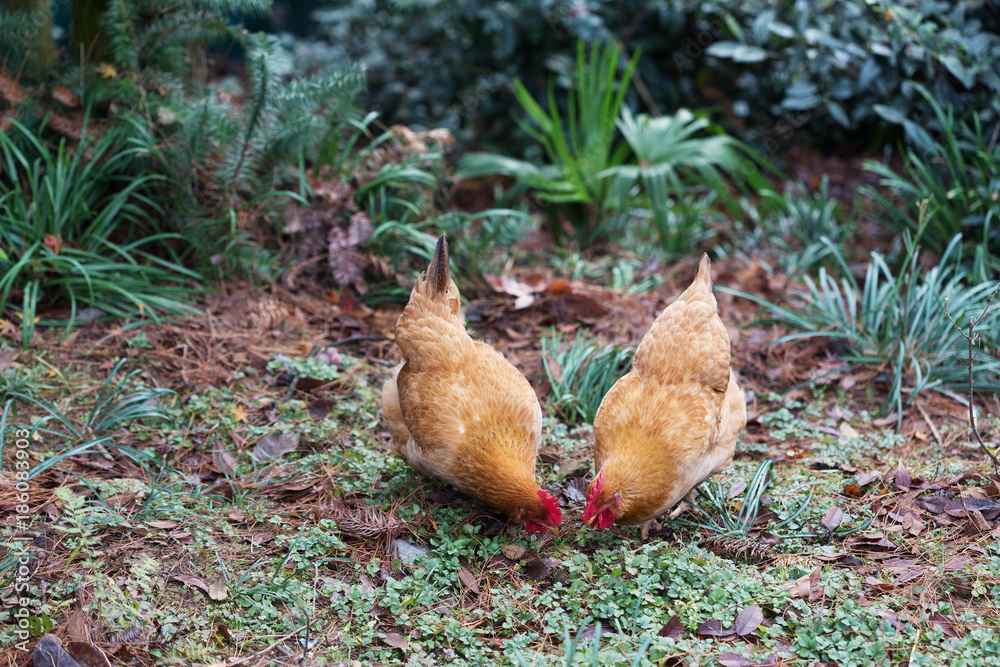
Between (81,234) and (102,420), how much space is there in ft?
5.17

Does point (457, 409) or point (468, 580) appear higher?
point (457, 409)

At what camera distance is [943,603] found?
8.19 ft

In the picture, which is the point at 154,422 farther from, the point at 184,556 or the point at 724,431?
the point at 724,431

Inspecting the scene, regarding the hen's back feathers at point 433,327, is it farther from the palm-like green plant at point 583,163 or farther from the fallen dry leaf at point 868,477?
the palm-like green plant at point 583,163

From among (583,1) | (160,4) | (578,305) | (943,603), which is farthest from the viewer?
(583,1)

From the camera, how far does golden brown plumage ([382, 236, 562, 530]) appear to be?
2.81 metres

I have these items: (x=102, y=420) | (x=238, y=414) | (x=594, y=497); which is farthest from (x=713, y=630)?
(x=102, y=420)

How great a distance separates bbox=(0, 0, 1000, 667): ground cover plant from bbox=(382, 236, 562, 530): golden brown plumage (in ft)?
0.38

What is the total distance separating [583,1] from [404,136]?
8.64ft

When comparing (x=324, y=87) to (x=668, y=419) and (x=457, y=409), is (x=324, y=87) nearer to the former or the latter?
(x=457, y=409)

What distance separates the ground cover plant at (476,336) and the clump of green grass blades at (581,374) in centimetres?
2

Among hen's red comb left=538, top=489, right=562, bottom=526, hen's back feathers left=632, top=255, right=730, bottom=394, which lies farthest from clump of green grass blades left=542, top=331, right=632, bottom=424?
hen's red comb left=538, top=489, right=562, bottom=526

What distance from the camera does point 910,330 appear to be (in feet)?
13.4

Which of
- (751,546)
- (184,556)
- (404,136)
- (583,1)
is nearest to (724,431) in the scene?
(751,546)
